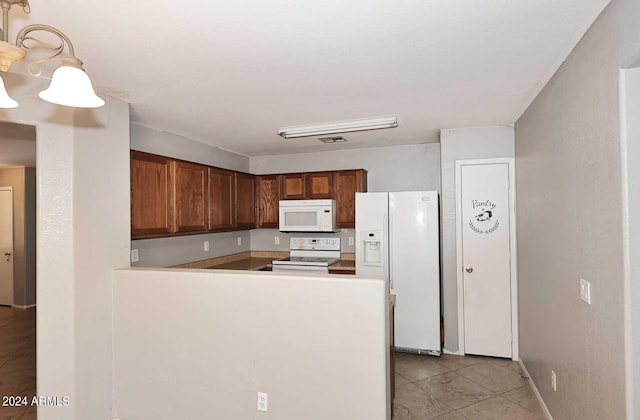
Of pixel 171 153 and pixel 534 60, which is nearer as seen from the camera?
pixel 534 60

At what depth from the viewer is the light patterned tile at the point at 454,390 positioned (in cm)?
300

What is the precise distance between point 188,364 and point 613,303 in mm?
2529

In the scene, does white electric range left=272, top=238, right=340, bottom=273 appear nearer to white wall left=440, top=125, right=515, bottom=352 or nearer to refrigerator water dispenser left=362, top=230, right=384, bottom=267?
refrigerator water dispenser left=362, top=230, right=384, bottom=267

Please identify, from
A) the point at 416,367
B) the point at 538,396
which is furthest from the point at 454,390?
the point at 538,396

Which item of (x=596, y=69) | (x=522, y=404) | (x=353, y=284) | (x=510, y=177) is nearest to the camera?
(x=596, y=69)

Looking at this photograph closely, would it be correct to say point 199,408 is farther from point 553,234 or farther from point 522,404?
point 553,234

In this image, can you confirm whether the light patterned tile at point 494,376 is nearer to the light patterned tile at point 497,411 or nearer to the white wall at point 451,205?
the light patterned tile at point 497,411

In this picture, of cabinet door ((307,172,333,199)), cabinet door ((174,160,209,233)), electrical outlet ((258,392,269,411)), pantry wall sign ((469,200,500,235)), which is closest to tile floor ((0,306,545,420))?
electrical outlet ((258,392,269,411))

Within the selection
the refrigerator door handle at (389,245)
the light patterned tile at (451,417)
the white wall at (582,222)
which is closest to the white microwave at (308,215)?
the refrigerator door handle at (389,245)

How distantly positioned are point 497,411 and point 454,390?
40 cm

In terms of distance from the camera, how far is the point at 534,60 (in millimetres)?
2188

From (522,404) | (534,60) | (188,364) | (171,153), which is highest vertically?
(534,60)

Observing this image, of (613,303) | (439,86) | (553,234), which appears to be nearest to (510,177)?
(553,234)

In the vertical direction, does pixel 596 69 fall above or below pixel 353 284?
above
